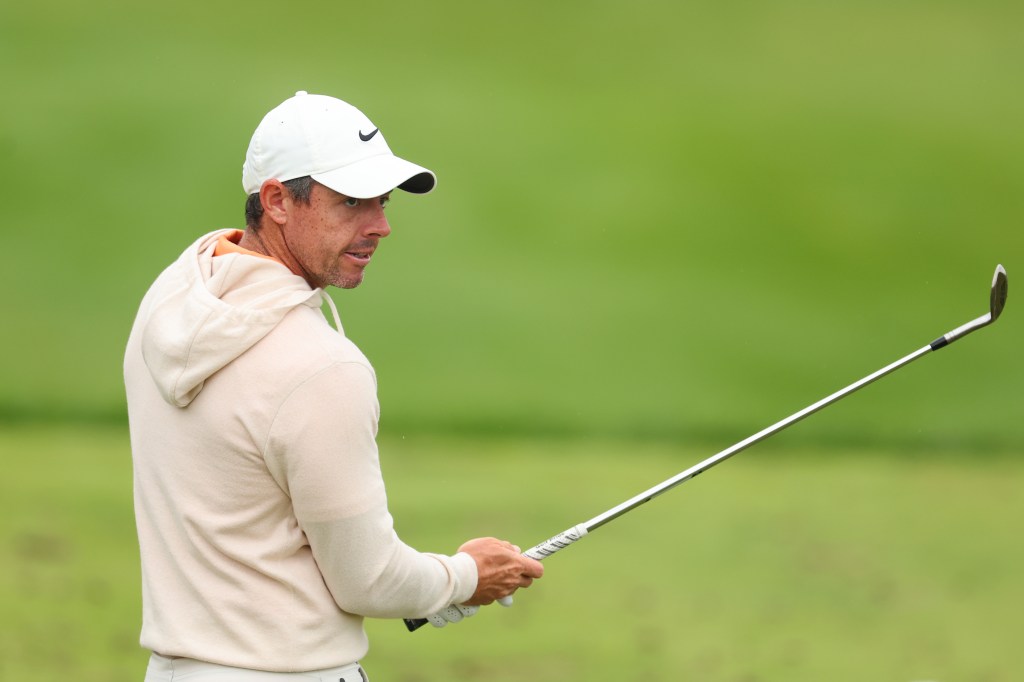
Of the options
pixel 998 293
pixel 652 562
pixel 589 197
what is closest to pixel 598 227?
pixel 589 197

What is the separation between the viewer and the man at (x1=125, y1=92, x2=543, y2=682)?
1.21 m

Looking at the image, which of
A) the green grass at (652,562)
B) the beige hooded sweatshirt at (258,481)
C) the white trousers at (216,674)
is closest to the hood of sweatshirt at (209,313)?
the beige hooded sweatshirt at (258,481)

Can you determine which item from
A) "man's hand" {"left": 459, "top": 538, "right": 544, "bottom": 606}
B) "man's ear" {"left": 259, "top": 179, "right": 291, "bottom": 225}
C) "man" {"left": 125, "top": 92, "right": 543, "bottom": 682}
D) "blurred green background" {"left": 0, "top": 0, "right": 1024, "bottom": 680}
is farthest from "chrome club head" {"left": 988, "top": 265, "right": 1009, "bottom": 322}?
"blurred green background" {"left": 0, "top": 0, "right": 1024, "bottom": 680}

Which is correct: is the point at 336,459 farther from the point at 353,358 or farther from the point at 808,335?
the point at 808,335

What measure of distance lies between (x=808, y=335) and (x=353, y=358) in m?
2.49

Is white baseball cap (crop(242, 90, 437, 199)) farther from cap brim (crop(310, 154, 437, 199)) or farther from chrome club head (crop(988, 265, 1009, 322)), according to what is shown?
chrome club head (crop(988, 265, 1009, 322))

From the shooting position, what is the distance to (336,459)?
1.21 meters

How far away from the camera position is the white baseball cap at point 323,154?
1312mm

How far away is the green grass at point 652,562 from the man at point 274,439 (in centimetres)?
134

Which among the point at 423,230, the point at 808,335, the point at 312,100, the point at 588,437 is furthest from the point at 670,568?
the point at 312,100

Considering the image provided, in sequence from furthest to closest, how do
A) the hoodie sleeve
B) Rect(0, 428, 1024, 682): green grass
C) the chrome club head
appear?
Rect(0, 428, 1024, 682): green grass
the chrome club head
the hoodie sleeve

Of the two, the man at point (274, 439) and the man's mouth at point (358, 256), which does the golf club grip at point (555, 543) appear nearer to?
the man at point (274, 439)

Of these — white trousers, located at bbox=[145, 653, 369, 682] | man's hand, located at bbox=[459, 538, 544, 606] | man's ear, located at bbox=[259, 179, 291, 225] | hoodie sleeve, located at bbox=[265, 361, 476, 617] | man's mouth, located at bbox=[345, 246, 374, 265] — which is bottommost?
white trousers, located at bbox=[145, 653, 369, 682]

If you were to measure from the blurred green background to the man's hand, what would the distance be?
5.63 ft
